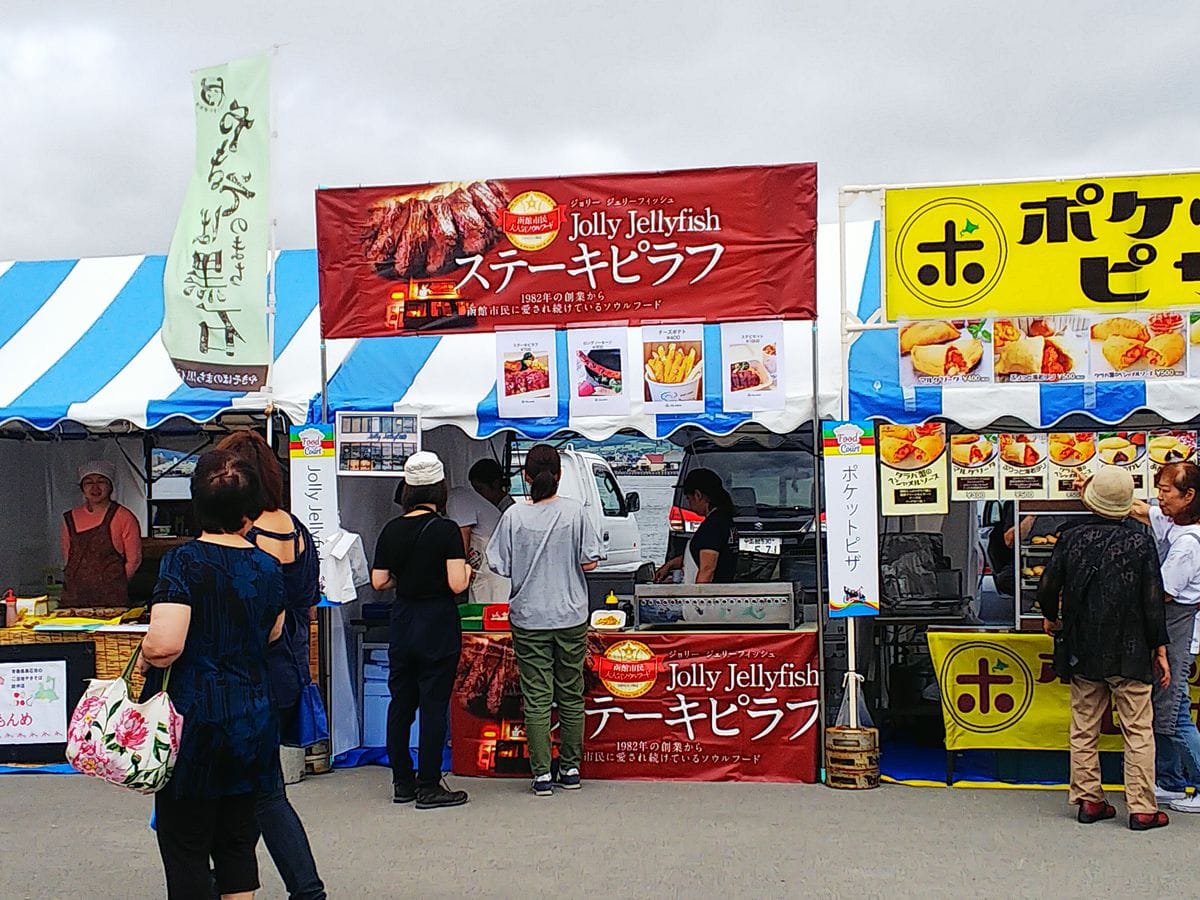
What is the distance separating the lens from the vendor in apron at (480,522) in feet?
25.9

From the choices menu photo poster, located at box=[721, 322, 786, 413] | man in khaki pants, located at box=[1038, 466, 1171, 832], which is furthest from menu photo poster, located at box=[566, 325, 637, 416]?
man in khaki pants, located at box=[1038, 466, 1171, 832]

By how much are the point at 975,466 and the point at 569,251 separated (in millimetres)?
2412

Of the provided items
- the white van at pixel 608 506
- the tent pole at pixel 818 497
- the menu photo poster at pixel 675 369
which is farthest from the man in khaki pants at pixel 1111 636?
the white van at pixel 608 506

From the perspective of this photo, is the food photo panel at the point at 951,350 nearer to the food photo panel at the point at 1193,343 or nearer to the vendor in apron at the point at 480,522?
the food photo panel at the point at 1193,343

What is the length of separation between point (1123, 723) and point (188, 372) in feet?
16.5

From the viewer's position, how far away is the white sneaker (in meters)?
6.34

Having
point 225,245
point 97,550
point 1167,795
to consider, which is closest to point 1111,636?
point 1167,795

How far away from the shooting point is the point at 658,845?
5.94m

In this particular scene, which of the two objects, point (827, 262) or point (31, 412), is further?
point (827, 262)

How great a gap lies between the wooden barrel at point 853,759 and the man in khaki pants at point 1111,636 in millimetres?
1037

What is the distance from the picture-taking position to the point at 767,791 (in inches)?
272

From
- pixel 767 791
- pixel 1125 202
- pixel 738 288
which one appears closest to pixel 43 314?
pixel 738 288

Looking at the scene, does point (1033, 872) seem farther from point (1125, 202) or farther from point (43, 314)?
point (43, 314)

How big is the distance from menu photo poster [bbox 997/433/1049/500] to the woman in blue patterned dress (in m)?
4.24
